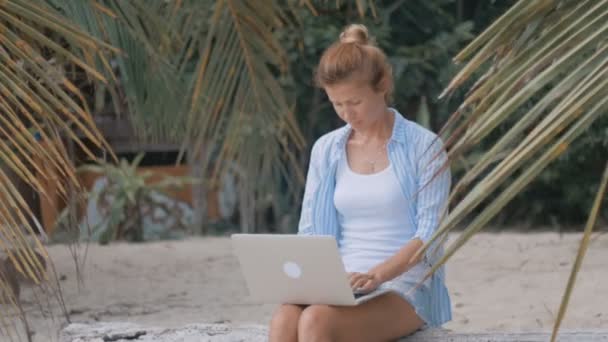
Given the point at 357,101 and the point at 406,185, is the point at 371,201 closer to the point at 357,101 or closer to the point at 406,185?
the point at 406,185

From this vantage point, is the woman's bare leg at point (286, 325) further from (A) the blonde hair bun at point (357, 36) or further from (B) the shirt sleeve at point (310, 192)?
(A) the blonde hair bun at point (357, 36)

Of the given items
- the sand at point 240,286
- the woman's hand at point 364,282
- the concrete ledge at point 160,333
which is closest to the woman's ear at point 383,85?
the woman's hand at point 364,282

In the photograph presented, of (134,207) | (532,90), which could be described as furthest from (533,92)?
(134,207)

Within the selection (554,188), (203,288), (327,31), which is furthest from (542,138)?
(554,188)

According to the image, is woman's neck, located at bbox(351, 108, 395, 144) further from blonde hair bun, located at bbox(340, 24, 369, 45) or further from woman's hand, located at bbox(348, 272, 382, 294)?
woman's hand, located at bbox(348, 272, 382, 294)

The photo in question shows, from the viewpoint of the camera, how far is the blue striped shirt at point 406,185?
2656 mm

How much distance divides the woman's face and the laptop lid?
412 millimetres

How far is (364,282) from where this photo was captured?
263 cm

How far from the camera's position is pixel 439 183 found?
106 inches

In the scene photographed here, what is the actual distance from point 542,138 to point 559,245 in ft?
19.1

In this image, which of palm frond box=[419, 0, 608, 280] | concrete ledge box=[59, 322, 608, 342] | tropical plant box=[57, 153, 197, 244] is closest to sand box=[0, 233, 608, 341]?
tropical plant box=[57, 153, 197, 244]

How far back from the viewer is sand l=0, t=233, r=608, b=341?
480 centimetres

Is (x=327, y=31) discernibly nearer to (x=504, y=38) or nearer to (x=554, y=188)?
(x=554, y=188)

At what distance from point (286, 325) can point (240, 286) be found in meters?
3.45
